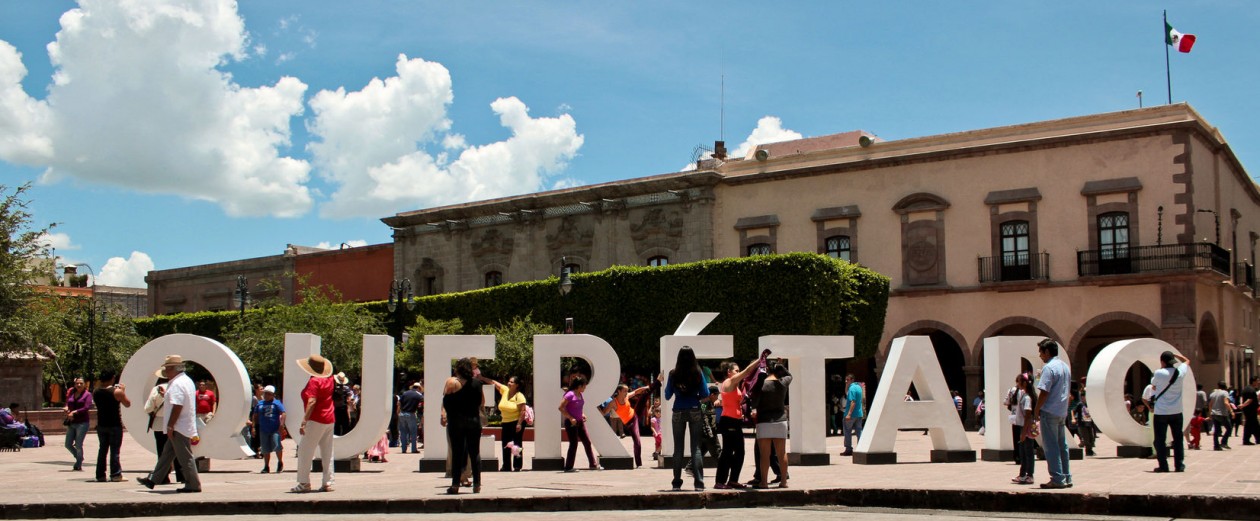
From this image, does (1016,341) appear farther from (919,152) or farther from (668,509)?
(919,152)

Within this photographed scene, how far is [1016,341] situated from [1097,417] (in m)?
1.63

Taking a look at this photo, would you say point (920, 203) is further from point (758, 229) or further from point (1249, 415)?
point (1249, 415)

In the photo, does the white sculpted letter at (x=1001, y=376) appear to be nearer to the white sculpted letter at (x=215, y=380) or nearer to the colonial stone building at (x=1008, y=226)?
the white sculpted letter at (x=215, y=380)

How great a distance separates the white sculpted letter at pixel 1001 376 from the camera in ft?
53.4

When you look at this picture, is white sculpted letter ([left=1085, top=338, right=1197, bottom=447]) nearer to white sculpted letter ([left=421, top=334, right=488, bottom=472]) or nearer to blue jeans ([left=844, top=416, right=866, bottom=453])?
blue jeans ([left=844, top=416, right=866, bottom=453])

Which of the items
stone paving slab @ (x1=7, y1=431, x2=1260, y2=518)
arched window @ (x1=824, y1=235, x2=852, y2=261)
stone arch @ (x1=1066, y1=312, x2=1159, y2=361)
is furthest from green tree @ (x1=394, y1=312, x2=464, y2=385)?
stone paving slab @ (x1=7, y1=431, x2=1260, y2=518)

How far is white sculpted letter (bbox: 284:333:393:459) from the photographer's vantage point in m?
15.6

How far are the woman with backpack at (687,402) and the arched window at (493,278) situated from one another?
33.4 metres

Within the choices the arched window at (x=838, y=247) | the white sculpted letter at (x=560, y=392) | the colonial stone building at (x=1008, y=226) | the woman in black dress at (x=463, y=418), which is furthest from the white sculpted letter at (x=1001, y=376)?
the arched window at (x=838, y=247)

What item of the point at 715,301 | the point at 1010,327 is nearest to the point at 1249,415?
the point at 715,301

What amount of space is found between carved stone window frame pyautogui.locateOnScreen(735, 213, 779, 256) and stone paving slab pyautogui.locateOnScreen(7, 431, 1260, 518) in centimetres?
2469

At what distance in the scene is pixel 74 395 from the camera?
16688 mm

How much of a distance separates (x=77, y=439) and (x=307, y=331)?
2005cm

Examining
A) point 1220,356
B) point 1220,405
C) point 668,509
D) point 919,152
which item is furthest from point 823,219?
point 668,509
